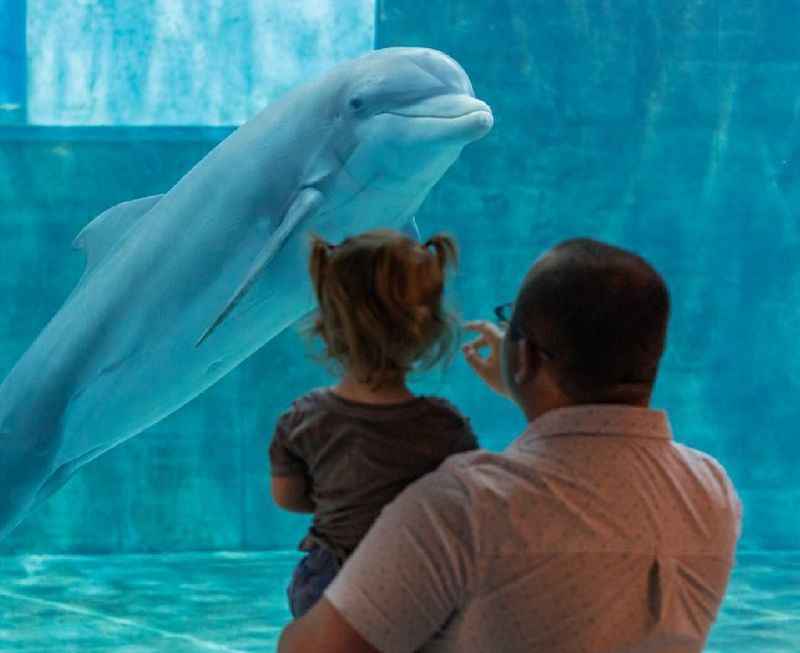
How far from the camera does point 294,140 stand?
6.02 meters

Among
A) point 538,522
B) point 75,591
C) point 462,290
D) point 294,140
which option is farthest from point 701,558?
point 462,290

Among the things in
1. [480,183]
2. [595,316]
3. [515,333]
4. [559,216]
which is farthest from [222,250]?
[559,216]

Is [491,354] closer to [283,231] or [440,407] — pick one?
[440,407]

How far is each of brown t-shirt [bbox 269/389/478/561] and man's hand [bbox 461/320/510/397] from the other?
95 millimetres

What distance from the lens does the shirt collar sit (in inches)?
74.3

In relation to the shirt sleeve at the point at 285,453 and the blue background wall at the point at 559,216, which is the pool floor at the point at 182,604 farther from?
the shirt sleeve at the point at 285,453

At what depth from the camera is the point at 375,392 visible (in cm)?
224

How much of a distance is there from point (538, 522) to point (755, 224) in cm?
1298

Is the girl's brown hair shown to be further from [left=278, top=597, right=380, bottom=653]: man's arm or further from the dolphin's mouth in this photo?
the dolphin's mouth

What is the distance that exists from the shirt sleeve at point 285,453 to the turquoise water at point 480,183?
9791 mm

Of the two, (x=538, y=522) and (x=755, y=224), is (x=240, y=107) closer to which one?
(x=755, y=224)

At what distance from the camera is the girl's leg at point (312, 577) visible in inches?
90.3

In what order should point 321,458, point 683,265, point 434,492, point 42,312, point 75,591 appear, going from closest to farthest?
point 434,492, point 321,458, point 75,591, point 42,312, point 683,265

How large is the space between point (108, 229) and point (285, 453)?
4.58 metres
